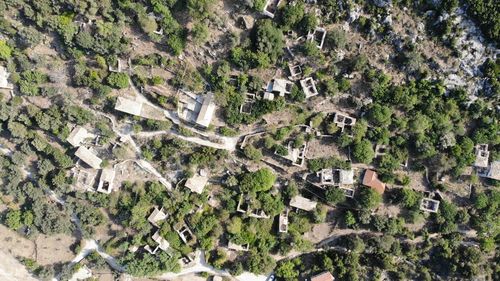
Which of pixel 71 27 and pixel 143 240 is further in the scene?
pixel 143 240

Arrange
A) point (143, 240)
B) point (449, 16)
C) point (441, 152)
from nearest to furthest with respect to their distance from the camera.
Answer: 1. point (449, 16)
2. point (441, 152)
3. point (143, 240)

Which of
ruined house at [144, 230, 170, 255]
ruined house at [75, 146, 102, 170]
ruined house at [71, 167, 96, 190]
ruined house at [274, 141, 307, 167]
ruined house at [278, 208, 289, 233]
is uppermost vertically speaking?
ruined house at [274, 141, 307, 167]

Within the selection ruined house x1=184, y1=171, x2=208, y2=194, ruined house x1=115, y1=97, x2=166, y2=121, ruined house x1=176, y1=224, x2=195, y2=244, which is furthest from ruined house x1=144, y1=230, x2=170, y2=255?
ruined house x1=115, y1=97, x2=166, y2=121

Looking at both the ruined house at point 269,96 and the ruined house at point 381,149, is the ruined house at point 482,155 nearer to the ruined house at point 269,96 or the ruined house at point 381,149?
the ruined house at point 381,149

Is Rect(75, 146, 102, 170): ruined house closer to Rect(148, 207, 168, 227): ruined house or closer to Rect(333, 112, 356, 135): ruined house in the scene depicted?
Rect(148, 207, 168, 227): ruined house

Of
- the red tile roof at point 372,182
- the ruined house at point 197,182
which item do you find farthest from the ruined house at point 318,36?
the ruined house at point 197,182

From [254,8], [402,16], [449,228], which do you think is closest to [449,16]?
[402,16]

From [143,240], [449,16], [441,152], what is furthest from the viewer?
[143,240]

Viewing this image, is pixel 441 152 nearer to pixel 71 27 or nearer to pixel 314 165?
pixel 314 165
